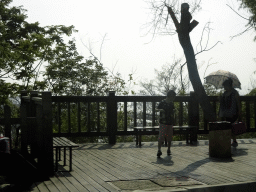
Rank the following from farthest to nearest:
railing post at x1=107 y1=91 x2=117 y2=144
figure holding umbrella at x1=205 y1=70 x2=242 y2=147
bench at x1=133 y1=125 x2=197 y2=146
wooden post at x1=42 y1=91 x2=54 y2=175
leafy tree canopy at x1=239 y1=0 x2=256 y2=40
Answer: leafy tree canopy at x1=239 y1=0 x2=256 y2=40 → railing post at x1=107 y1=91 x2=117 y2=144 → bench at x1=133 y1=125 x2=197 y2=146 → figure holding umbrella at x1=205 y1=70 x2=242 y2=147 → wooden post at x1=42 y1=91 x2=54 y2=175

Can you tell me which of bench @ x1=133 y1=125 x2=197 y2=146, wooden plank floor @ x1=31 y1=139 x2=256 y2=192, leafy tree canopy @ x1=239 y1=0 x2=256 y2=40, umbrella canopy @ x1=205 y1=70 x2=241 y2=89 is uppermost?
leafy tree canopy @ x1=239 y1=0 x2=256 y2=40

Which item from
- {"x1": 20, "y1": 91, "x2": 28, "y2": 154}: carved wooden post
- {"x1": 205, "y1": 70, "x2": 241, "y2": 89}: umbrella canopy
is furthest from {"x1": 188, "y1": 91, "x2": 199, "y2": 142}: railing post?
{"x1": 20, "y1": 91, "x2": 28, "y2": 154}: carved wooden post

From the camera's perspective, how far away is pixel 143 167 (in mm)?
6281

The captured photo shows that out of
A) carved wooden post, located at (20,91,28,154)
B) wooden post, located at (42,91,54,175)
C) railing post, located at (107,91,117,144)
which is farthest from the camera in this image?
railing post, located at (107,91,117,144)

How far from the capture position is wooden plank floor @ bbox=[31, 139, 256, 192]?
5148mm

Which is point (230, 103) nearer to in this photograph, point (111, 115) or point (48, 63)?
point (111, 115)

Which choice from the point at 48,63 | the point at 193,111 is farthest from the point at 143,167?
the point at 48,63

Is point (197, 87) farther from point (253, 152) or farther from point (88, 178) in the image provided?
point (88, 178)

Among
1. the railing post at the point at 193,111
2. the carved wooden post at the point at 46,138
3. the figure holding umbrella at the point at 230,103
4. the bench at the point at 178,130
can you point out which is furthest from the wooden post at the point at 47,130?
the railing post at the point at 193,111

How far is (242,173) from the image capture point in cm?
574

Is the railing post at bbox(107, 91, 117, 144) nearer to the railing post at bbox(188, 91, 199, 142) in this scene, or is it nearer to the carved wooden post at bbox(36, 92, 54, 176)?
the railing post at bbox(188, 91, 199, 142)

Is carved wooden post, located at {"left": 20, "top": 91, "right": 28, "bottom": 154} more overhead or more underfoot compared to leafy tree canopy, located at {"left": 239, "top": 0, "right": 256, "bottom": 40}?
more underfoot

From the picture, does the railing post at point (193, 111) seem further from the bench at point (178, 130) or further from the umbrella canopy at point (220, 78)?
the umbrella canopy at point (220, 78)

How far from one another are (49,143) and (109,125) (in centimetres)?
405
